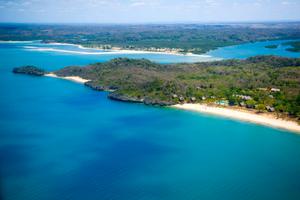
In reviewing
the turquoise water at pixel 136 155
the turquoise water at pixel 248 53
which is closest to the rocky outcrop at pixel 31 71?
the turquoise water at pixel 136 155

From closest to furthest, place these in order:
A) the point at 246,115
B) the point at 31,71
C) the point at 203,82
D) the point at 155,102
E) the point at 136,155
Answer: the point at 136,155 → the point at 246,115 → the point at 155,102 → the point at 203,82 → the point at 31,71

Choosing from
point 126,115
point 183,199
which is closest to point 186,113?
point 126,115

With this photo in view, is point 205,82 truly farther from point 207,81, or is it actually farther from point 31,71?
point 31,71

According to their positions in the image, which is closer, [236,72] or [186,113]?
[186,113]

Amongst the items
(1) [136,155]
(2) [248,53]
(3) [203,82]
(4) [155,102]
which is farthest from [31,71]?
(2) [248,53]

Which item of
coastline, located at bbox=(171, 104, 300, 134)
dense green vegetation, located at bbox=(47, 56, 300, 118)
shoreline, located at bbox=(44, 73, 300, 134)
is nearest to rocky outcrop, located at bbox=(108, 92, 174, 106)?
dense green vegetation, located at bbox=(47, 56, 300, 118)

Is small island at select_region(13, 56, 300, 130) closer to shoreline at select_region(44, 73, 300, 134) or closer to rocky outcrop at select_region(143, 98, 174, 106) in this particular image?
rocky outcrop at select_region(143, 98, 174, 106)

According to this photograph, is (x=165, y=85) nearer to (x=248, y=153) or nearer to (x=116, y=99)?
(x=116, y=99)
